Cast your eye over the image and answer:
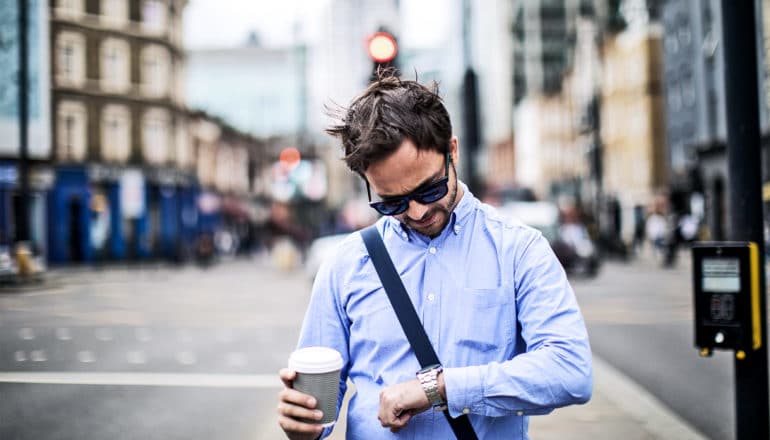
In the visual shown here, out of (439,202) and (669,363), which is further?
(669,363)

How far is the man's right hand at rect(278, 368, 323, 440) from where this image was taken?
185cm

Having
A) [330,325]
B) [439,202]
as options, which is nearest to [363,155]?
[439,202]

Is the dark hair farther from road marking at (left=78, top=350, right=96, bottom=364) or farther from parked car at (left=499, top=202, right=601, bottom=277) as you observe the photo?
parked car at (left=499, top=202, right=601, bottom=277)

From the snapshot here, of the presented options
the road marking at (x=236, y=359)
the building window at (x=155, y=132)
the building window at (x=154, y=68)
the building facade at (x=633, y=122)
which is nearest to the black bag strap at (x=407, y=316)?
the building window at (x=154, y=68)

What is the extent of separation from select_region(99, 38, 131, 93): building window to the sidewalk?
288cm

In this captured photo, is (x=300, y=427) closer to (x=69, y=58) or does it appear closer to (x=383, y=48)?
(x=69, y=58)

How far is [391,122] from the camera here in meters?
1.95

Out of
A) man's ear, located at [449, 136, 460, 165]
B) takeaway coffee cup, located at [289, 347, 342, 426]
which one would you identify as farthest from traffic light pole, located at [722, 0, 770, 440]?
takeaway coffee cup, located at [289, 347, 342, 426]

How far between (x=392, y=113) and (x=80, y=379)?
2579 millimetres

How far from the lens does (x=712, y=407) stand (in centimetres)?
593

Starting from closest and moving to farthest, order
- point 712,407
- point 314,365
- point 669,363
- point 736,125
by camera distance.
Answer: point 314,365 → point 736,125 → point 712,407 → point 669,363

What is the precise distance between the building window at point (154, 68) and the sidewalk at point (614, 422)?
321 cm

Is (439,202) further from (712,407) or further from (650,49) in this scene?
(650,49)

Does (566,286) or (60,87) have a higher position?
(60,87)
